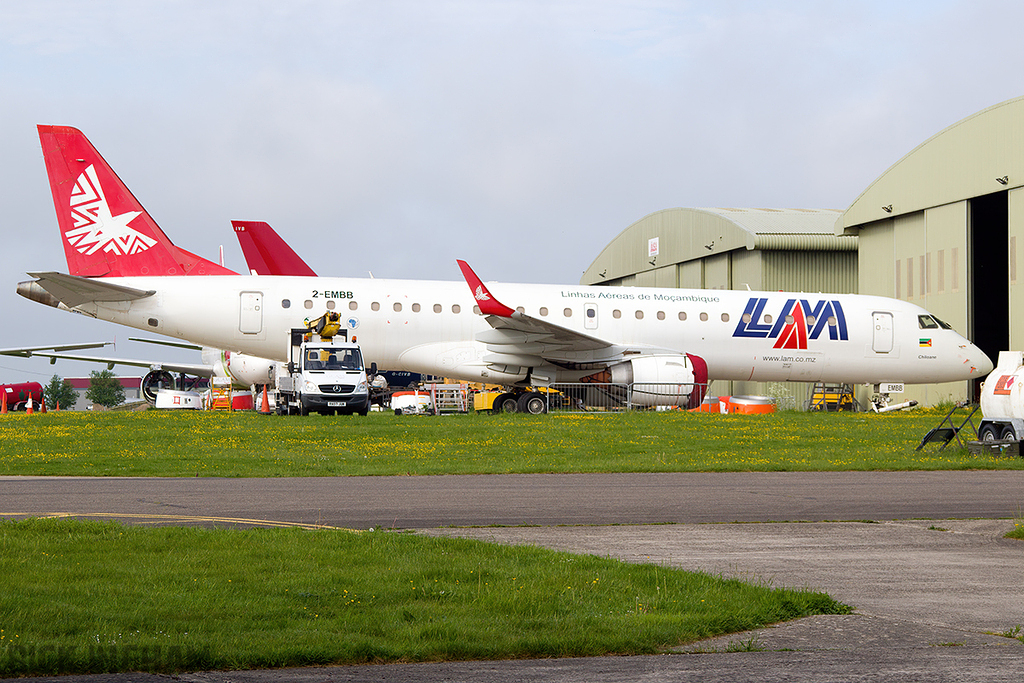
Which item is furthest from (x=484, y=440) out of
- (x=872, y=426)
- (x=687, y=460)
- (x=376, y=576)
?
(x=376, y=576)

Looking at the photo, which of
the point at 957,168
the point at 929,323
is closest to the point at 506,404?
the point at 929,323

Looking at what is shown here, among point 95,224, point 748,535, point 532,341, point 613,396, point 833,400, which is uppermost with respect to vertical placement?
point 95,224

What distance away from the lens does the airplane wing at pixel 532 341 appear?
30.2 metres

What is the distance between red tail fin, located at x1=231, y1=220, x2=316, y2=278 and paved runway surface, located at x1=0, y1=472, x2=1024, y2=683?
92.7 ft

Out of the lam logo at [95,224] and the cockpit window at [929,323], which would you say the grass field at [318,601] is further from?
the cockpit window at [929,323]

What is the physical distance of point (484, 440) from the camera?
2267 cm

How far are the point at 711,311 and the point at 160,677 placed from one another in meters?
29.1

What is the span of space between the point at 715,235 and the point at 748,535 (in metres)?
45.7

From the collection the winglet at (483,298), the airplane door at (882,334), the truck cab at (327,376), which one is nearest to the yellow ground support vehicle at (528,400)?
the winglet at (483,298)

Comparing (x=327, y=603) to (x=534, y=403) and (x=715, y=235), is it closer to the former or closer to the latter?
(x=534, y=403)

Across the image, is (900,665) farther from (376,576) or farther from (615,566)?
(376,576)

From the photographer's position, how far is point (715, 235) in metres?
55.3

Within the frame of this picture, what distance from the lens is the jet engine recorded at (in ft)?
104

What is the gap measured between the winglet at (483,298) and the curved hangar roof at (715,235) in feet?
78.9
